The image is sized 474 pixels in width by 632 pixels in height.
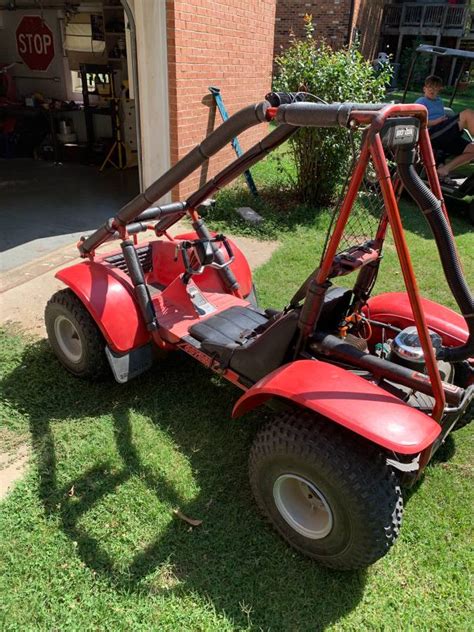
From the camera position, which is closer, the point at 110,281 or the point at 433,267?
the point at 110,281

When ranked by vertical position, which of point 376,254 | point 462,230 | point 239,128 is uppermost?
point 239,128

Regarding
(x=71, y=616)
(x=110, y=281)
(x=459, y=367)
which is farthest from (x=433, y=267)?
(x=71, y=616)

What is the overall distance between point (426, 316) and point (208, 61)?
17.9ft

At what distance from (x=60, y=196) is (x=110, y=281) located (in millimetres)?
5059

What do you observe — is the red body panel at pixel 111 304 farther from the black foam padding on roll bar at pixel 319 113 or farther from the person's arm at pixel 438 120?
the person's arm at pixel 438 120

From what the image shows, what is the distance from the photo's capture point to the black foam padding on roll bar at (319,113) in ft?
6.19

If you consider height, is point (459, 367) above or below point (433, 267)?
above

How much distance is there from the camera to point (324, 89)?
6.42 meters

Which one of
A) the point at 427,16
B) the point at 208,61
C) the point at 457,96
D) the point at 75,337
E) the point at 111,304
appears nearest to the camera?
the point at 111,304

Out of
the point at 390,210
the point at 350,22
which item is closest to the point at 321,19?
the point at 350,22

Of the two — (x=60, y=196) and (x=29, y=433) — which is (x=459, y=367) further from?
(x=60, y=196)

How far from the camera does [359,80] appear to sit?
21.2 ft

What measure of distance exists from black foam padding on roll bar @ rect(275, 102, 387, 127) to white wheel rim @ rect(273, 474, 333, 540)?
1440mm

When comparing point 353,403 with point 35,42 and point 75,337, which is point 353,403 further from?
point 35,42
